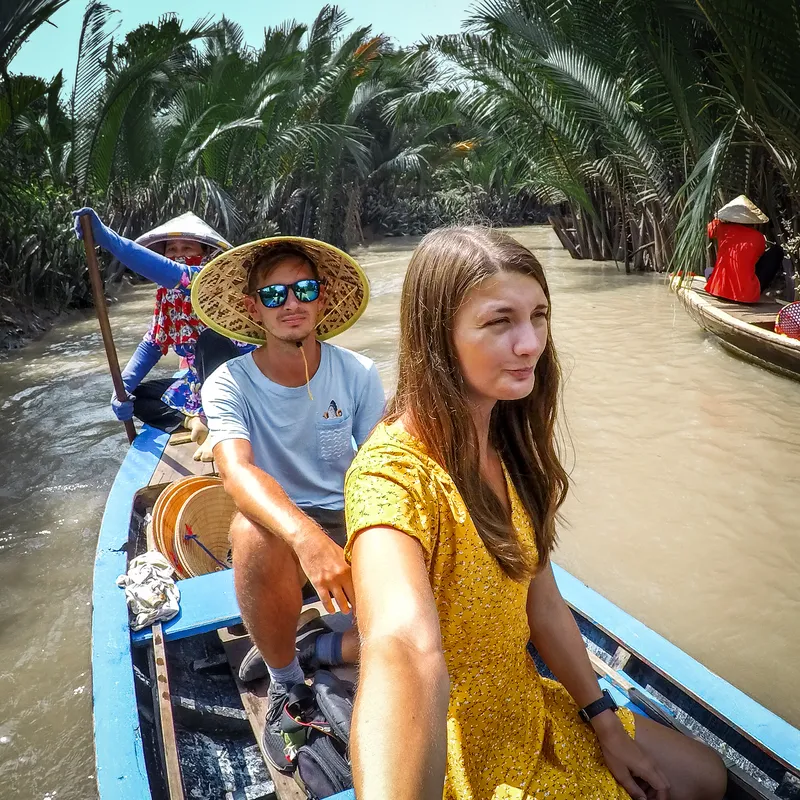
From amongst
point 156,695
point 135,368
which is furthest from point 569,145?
point 156,695

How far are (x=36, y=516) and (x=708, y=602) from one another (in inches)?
160

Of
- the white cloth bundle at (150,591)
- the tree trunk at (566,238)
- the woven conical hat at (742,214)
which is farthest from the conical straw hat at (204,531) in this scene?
the tree trunk at (566,238)

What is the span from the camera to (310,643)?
233cm

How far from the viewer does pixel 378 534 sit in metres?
1.09

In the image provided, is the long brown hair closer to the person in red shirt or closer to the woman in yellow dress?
the woman in yellow dress

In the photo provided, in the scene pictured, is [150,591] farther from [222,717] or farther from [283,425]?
[283,425]

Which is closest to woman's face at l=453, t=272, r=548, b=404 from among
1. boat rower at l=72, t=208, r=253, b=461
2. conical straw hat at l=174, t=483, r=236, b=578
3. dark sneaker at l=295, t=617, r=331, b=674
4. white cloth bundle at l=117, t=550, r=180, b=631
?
dark sneaker at l=295, t=617, r=331, b=674

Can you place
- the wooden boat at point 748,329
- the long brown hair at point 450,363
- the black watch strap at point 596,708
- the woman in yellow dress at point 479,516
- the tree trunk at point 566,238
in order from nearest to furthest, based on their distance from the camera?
the woman in yellow dress at point 479,516
the long brown hair at point 450,363
the black watch strap at point 596,708
the wooden boat at point 748,329
the tree trunk at point 566,238

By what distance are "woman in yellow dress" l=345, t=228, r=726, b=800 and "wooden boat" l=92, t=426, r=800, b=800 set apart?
1.26 ft

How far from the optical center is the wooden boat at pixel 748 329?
233 inches

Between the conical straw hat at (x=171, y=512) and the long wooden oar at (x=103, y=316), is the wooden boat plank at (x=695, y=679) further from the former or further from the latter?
the long wooden oar at (x=103, y=316)

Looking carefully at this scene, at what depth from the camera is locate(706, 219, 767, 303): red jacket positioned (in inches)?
288

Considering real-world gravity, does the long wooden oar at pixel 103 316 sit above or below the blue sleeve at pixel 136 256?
below

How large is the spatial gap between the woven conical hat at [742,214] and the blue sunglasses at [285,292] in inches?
246
